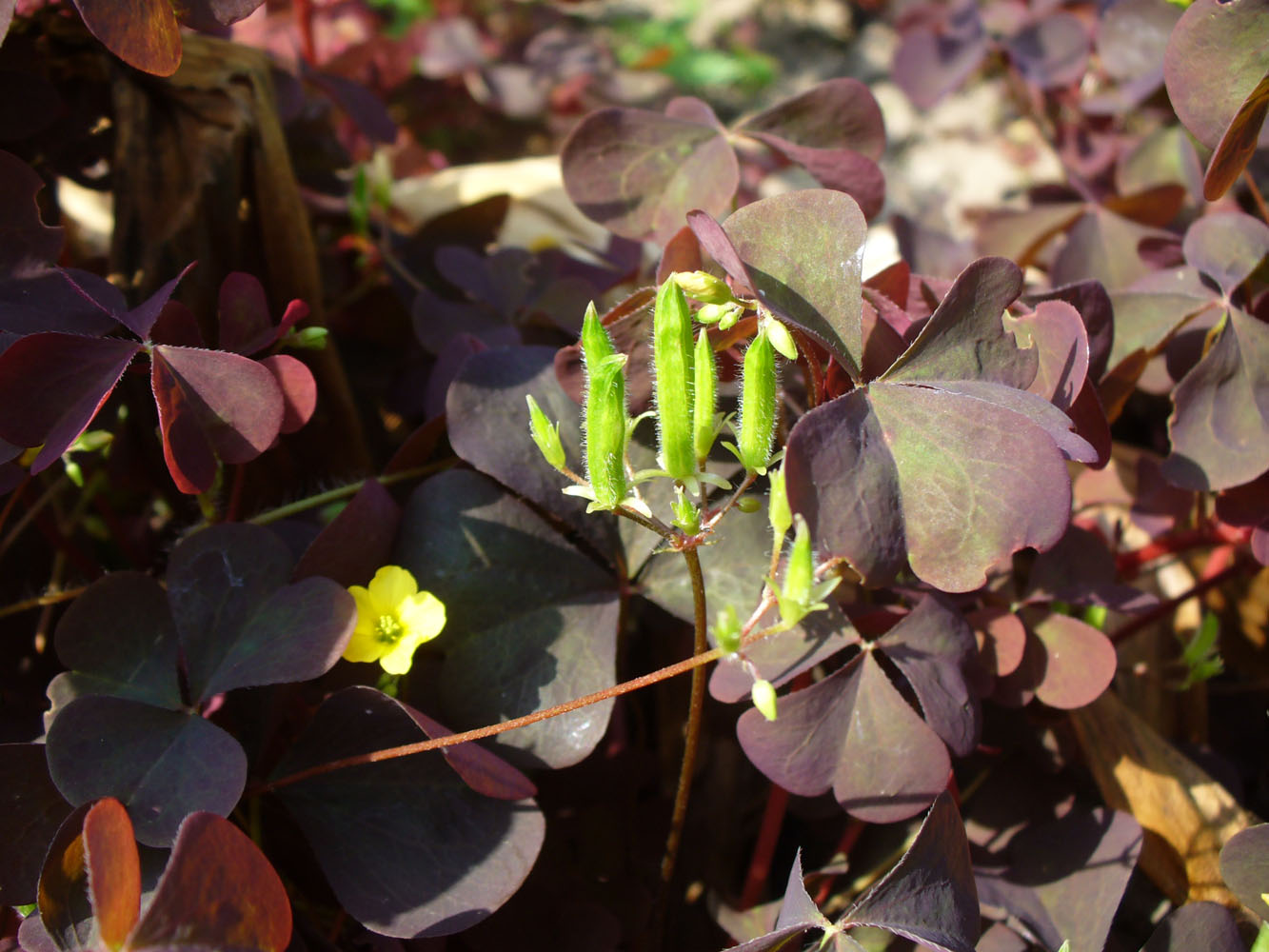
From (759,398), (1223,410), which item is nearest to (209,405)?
(759,398)

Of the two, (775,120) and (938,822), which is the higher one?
(775,120)

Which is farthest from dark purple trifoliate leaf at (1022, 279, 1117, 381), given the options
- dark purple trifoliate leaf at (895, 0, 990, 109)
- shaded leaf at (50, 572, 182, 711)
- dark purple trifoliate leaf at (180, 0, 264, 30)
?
dark purple trifoliate leaf at (895, 0, 990, 109)

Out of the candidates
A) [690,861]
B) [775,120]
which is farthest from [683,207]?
[690,861]

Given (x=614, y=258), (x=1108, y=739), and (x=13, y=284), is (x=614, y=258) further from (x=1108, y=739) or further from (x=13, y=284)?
(x=1108, y=739)

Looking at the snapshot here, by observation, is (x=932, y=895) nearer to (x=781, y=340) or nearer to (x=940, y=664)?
(x=940, y=664)

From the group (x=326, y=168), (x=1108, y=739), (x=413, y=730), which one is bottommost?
(x=1108, y=739)

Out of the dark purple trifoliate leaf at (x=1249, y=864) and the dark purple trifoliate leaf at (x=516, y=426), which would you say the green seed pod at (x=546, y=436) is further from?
the dark purple trifoliate leaf at (x=1249, y=864)
